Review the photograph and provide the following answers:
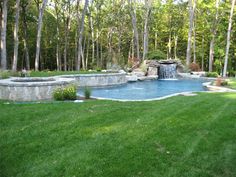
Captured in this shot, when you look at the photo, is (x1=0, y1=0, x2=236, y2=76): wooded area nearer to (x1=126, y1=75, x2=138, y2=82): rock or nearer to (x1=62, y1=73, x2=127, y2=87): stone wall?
(x1=126, y1=75, x2=138, y2=82): rock

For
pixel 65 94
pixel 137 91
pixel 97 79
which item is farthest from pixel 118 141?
pixel 97 79

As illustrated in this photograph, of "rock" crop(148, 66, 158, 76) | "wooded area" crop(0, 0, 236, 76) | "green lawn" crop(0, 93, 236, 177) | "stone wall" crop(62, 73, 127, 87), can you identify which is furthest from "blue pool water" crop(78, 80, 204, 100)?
"wooded area" crop(0, 0, 236, 76)

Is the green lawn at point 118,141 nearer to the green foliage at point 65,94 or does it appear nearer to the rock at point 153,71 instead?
the green foliage at point 65,94

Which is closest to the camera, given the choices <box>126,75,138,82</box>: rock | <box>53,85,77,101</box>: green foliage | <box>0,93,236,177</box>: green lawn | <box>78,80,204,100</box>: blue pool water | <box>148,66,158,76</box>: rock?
<box>0,93,236,177</box>: green lawn

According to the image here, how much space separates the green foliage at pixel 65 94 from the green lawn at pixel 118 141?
5.17ft

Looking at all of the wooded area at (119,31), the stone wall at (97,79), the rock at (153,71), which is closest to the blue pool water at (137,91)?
the stone wall at (97,79)

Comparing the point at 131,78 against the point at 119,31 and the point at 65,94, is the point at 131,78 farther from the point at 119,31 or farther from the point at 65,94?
the point at 119,31

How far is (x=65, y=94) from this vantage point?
9.01m

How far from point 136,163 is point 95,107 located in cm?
360

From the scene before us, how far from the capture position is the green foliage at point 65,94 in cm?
895

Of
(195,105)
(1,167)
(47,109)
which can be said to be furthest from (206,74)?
(1,167)

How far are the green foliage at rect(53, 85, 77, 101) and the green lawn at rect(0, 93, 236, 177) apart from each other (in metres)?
1.58

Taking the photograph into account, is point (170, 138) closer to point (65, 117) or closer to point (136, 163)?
point (136, 163)

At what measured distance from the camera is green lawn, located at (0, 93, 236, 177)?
3934mm
